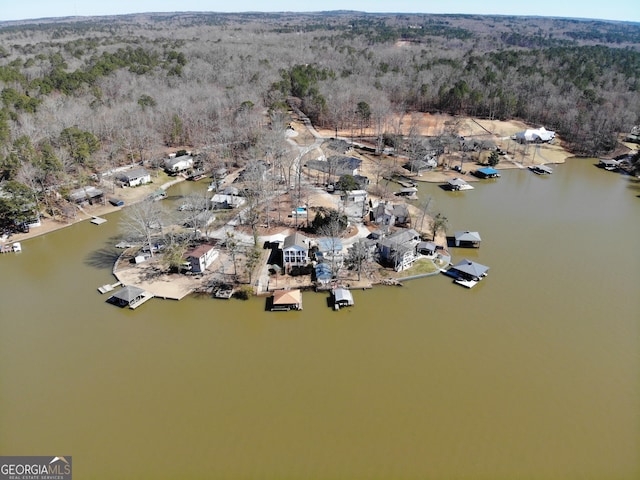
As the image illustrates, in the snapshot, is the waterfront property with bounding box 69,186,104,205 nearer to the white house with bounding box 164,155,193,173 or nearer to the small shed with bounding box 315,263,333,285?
the white house with bounding box 164,155,193,173

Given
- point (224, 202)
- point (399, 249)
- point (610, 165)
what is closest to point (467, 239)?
point (399, 249)

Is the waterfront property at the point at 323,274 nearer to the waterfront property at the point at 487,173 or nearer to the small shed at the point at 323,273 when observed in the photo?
the small shed at the point at 323,273

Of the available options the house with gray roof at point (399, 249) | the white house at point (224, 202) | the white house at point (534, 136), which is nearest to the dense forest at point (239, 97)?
the white house at point (534, 136)

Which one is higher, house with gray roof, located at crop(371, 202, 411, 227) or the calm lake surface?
house with gray roof, located at crop(371, 202, 411, 227)

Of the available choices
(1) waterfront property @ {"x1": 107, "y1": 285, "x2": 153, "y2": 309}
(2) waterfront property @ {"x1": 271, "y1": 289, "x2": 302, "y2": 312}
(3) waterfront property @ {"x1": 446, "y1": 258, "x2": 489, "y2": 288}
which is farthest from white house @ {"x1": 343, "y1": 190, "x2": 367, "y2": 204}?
(1) waterfront property @ {"x1": 107, "y1": 285, "x2": 153, "y2": 309}

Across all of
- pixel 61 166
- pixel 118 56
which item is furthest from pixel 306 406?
pixel 118 56

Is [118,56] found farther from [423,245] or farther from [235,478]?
[235,478]
